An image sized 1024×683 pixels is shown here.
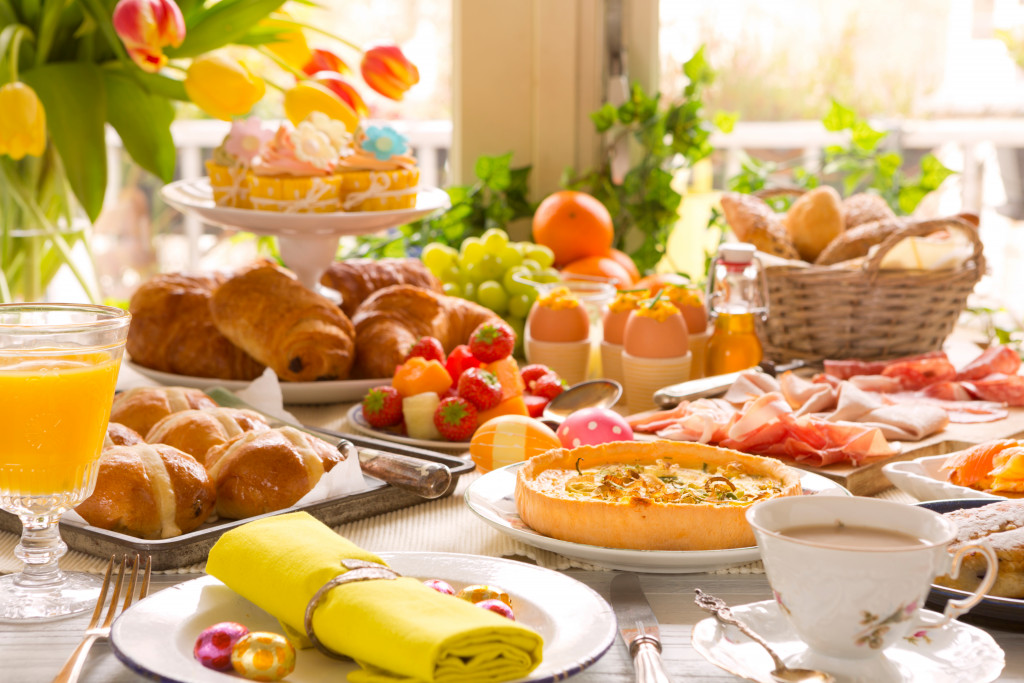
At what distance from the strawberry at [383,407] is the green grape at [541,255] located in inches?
29.6

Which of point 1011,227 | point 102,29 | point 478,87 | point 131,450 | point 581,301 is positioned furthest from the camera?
point 1011,227

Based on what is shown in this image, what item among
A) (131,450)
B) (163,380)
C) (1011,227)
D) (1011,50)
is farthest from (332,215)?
(1011,227)

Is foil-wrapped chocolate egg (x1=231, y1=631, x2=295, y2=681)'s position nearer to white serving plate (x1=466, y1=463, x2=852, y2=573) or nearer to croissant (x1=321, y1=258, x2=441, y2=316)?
white serving plate (x1=466, y1=463, x2=852, y2=573)

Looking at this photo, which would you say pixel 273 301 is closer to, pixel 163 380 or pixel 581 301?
pixel 163 380

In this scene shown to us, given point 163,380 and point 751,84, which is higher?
point 751,84

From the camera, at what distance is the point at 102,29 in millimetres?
2092

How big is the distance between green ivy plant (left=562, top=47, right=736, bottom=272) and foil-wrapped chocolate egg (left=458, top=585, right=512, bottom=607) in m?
1.84

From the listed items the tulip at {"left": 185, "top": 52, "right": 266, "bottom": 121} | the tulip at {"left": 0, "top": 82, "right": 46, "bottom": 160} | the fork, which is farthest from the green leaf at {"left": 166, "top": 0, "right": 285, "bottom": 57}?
the fork

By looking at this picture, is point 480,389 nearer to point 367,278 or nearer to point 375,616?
point 367,278

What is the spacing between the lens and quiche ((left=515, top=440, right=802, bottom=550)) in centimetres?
93

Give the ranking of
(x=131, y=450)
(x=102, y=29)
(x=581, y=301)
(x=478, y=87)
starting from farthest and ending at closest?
(x=478, y=87) < (x=102, y=29) < (x=581, y=301) < (x=131, y=450)

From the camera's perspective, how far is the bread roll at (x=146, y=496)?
0.99 metres

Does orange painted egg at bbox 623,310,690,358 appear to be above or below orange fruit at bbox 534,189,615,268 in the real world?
below

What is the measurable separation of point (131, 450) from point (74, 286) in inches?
133
